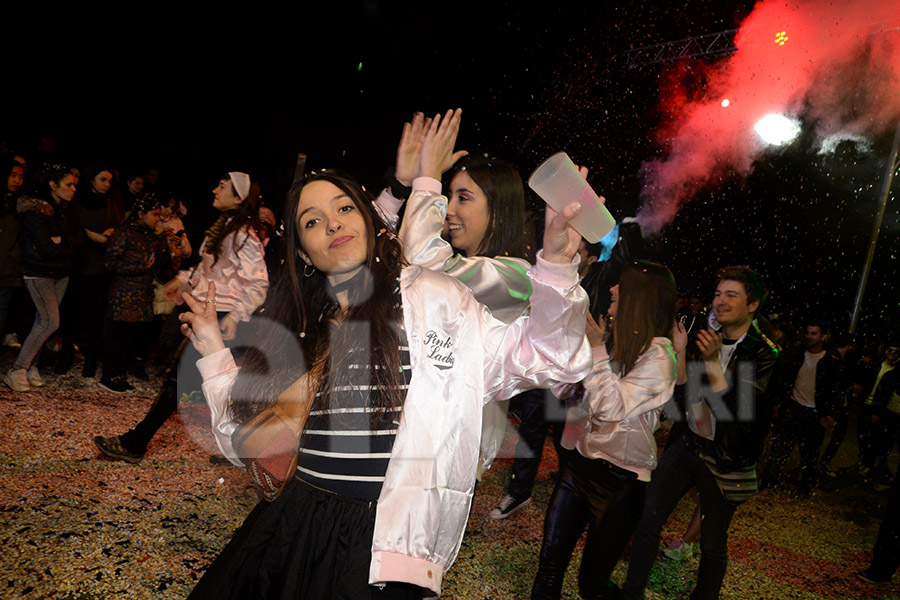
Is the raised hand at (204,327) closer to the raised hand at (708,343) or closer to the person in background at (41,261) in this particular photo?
the raised hand at (708,343)

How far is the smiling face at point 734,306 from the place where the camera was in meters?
3.46

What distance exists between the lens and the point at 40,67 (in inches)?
311

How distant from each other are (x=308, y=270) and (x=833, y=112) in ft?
45.1

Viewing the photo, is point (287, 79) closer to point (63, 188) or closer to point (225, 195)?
point (63, 188)

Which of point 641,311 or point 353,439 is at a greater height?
point 641,311

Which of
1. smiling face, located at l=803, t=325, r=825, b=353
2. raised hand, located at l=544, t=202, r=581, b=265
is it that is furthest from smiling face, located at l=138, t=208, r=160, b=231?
smiling face, located at l=803, t=325, r=825, b=353

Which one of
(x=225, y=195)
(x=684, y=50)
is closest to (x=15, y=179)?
(x=225, y=195)

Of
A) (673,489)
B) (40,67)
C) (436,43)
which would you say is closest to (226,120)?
(40,67)

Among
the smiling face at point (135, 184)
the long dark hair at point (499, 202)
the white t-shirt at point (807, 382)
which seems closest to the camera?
the long dark hair at point (499, 202)

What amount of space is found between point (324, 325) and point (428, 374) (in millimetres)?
515

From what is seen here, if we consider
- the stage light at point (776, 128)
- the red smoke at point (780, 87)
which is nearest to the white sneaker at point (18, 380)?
the red smoke at point (780, 87)

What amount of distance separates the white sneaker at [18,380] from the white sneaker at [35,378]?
0.14 m

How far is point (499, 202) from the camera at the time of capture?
114 inches

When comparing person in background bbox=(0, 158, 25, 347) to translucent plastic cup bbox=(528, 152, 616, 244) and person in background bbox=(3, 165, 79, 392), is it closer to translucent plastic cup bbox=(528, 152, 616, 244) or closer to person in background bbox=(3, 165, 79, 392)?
person in background bbox=(3, 165, 79, 392)
